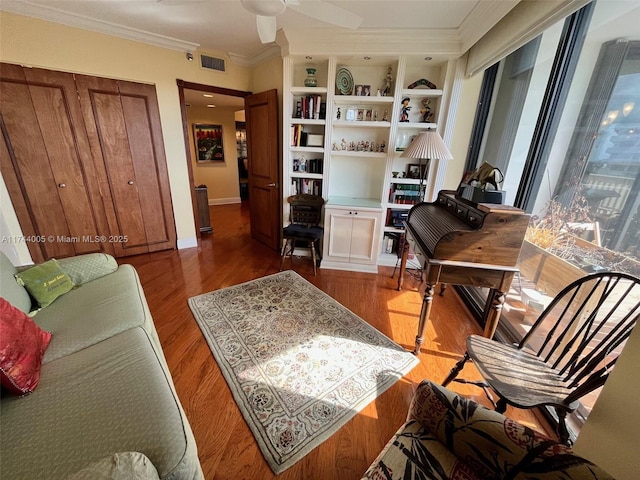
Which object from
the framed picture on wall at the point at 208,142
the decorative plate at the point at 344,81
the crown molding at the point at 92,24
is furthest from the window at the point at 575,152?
the framed picture on wall at the point at 208,142

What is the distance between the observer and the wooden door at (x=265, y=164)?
315 centimetres

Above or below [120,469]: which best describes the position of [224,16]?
above

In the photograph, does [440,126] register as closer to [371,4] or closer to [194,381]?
[371,4]

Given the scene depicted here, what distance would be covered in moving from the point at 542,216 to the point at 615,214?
19.3 inches

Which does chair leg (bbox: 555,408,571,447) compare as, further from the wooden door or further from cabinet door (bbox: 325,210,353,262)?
the wooden door

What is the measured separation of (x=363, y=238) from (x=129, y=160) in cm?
298

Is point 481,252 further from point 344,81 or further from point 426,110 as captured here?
point 344,81

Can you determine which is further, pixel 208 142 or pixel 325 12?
pixel 208 142

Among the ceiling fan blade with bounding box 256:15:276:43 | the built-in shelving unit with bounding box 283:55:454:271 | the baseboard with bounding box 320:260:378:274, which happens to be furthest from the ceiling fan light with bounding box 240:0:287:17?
the baseboard with bounding box 320:260:378:274

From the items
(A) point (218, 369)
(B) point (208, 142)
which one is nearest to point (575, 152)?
(A) point (218, 369)

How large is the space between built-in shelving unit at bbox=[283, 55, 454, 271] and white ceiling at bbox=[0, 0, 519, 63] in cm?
35

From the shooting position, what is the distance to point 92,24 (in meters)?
2.52

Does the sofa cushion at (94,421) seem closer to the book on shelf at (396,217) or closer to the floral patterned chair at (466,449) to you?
the floral patterned chair at (466,449)

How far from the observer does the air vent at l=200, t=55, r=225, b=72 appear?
3219mm
